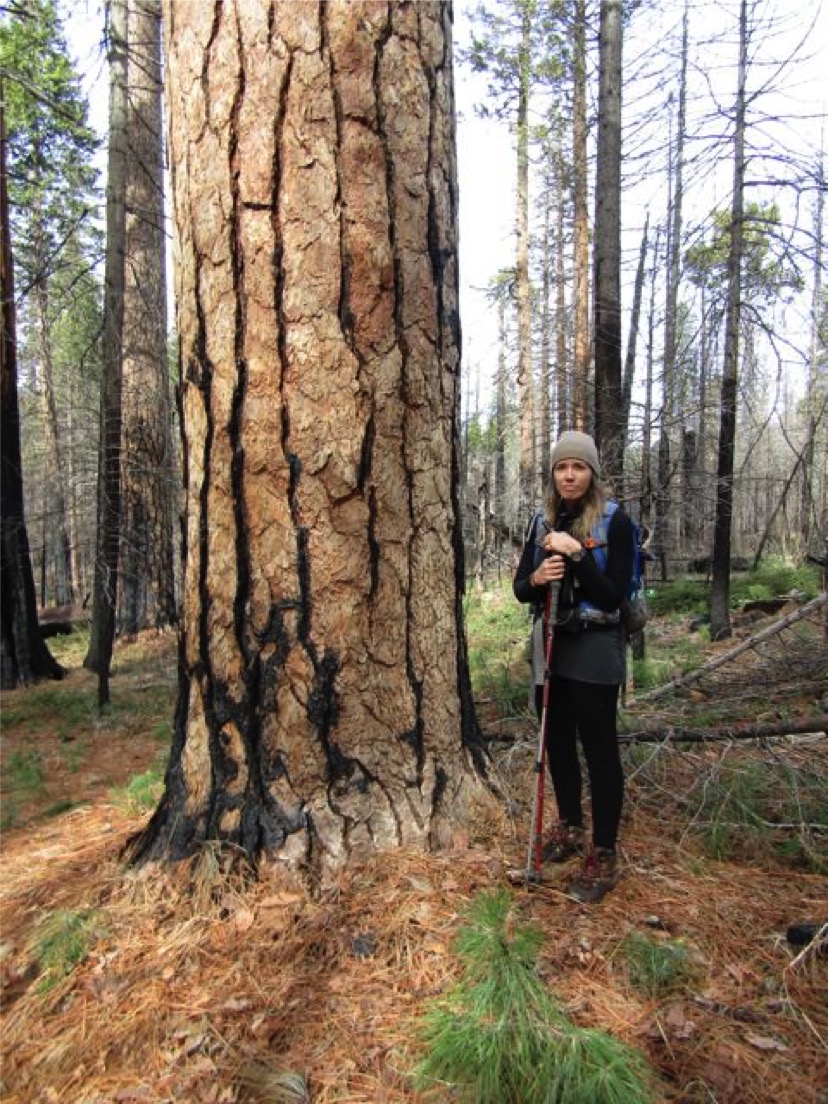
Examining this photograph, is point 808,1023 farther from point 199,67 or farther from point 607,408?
point 607,408

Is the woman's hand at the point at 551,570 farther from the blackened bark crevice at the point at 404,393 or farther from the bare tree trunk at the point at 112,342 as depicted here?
the bare tree trunk at the point at 112,342

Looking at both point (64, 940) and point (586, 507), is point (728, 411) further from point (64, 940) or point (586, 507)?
point (64, 940)

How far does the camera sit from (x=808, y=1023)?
175 cm

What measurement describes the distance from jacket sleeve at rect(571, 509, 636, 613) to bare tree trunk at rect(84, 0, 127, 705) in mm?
5749

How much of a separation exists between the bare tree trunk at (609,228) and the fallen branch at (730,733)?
4827mm

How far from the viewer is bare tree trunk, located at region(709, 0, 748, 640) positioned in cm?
862

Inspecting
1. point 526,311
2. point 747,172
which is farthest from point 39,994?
point 526,311

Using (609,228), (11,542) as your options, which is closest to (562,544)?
(609,228)

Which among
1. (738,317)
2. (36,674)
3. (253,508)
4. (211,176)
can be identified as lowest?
(36,674)

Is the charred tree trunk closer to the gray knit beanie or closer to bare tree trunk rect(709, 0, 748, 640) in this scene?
bare tree trunk rect(709, 0, 748, 640)

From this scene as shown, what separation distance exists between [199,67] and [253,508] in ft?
5.09

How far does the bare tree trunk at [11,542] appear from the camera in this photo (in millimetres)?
7984

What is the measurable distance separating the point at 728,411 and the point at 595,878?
8308 mm

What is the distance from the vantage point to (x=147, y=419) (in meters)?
9.95
